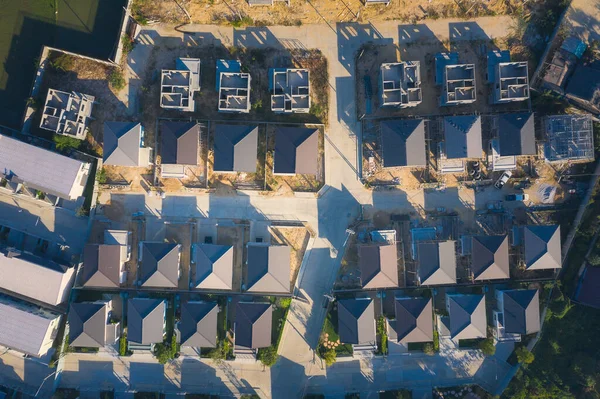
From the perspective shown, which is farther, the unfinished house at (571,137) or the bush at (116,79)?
the bush at (116,79)

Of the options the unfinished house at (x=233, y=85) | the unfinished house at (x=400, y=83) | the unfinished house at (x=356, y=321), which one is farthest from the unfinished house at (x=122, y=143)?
the unfinished house at (x=356, y=321)

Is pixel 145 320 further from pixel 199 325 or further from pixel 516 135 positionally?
pixel 516 135

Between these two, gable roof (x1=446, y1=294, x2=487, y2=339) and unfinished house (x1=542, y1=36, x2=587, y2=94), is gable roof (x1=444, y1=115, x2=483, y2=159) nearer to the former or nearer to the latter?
unfinished house (x1=542, y1=36, x2=587, y2=94)

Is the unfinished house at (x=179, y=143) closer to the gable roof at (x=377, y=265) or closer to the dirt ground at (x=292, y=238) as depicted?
the dirt ground at (x=292, y=238)

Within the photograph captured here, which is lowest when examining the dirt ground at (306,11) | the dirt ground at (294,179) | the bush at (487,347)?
the bush at (487,347)

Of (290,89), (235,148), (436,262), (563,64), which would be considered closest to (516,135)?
(563,64)

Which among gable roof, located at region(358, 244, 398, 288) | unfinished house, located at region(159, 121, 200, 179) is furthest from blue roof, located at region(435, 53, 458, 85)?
unfinished house, located at region(159, 121, 200, 179)
